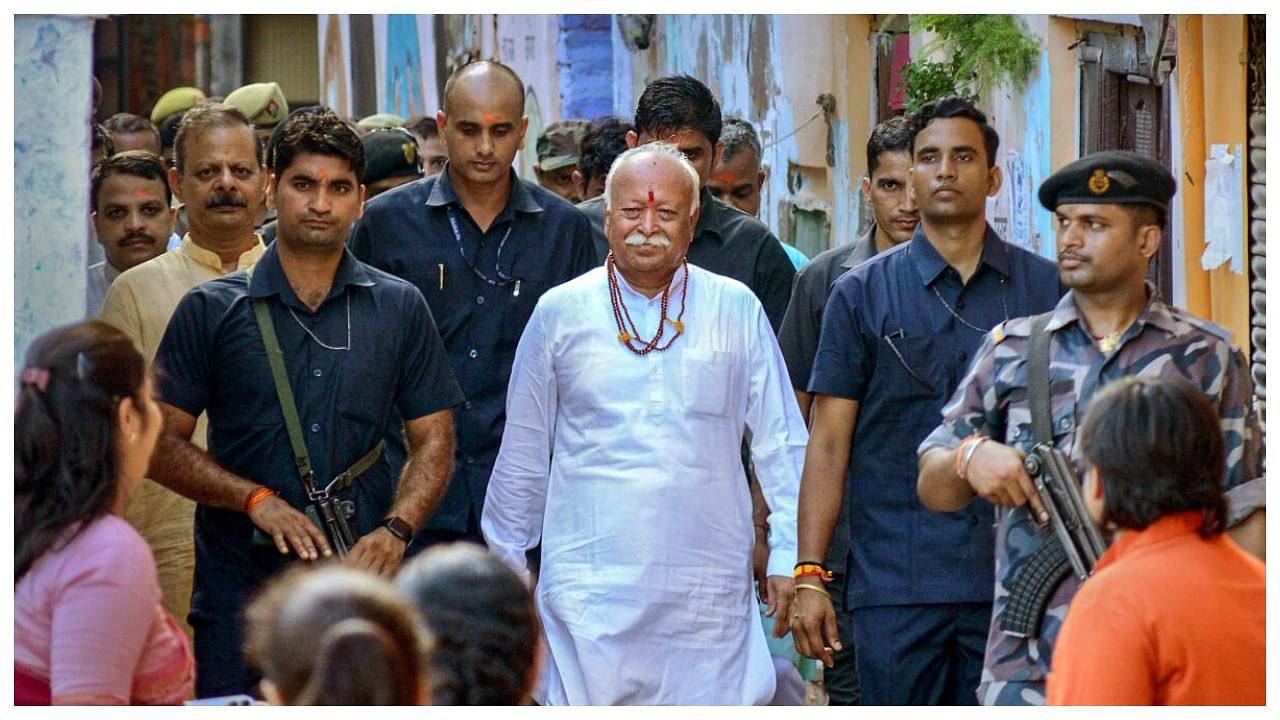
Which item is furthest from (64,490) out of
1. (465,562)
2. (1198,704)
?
(1198,704)

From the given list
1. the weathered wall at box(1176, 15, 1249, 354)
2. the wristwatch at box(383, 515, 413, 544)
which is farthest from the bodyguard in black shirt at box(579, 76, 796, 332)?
the wristwatch at box(383, 515, 413, 544)

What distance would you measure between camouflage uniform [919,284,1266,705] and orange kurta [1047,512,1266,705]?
966 millimetres

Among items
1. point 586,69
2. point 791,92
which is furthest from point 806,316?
point 586,69

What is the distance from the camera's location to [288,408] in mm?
5660

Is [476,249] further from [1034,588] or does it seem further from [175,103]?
[175,103]

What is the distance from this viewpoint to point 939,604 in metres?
5.61

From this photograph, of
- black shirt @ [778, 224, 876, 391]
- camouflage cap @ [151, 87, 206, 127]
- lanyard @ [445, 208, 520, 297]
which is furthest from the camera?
camouflage cap @ [151, 87, 206, 127]

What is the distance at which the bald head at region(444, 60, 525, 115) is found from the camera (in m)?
6.78

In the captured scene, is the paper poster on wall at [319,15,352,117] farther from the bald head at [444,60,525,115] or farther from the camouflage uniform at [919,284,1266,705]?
the camouflage uniform at [919,284,1266,705]

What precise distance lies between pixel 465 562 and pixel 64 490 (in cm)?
96

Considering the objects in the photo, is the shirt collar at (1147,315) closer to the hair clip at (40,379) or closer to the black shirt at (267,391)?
the black shirt at (267,391)

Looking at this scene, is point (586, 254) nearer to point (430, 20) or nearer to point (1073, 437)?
point (1073, 437)

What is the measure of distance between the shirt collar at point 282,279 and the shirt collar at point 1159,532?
104 inches
